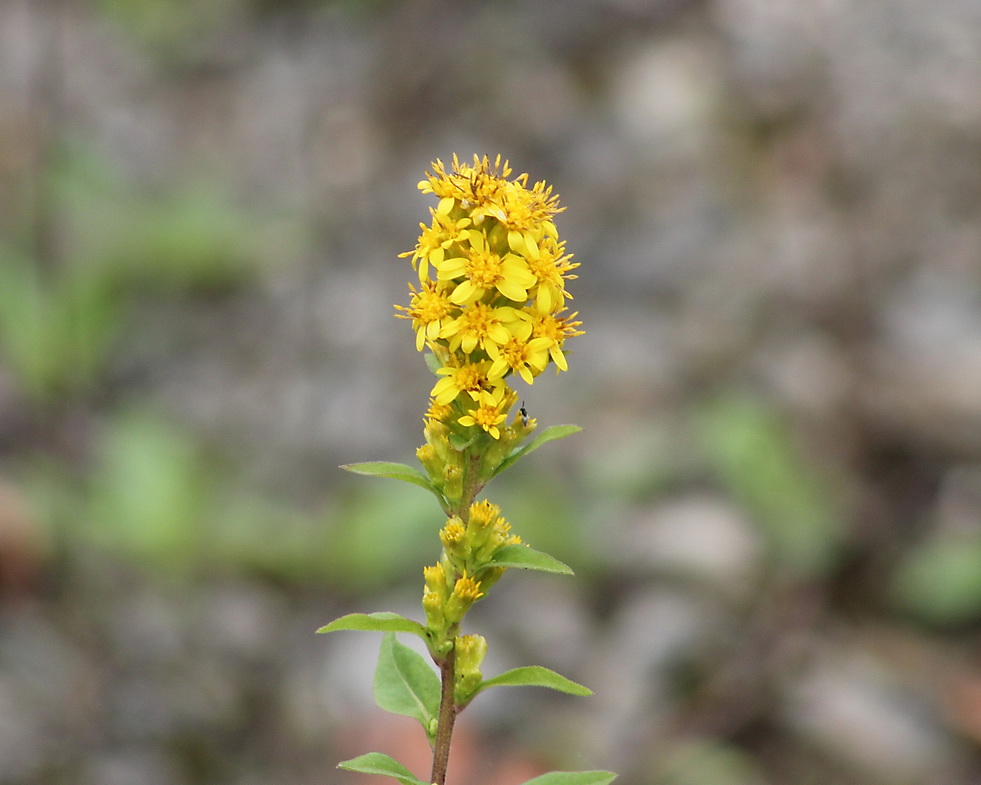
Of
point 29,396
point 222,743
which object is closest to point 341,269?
point 29,396

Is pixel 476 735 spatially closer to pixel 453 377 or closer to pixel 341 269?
pixel 453 377

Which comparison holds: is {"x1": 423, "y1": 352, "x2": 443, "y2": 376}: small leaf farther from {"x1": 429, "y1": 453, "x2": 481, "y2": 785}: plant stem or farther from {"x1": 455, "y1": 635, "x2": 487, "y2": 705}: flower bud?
{"x1": 455, "y1": 635, "x2": 487, "y2": 705}: flower bud

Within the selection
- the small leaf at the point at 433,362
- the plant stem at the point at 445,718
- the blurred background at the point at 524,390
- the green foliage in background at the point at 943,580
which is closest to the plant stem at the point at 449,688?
the plant stem at the point at 445,718

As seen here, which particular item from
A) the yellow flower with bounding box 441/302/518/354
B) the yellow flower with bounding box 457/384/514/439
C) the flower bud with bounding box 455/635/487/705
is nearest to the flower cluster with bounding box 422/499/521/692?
the flower bud with bounding box 455/635/487/705

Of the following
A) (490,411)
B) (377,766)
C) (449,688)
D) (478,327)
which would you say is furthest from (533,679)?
(478,327)

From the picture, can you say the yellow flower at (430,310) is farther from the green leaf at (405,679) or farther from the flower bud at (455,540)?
the green leaf at (405,679)
